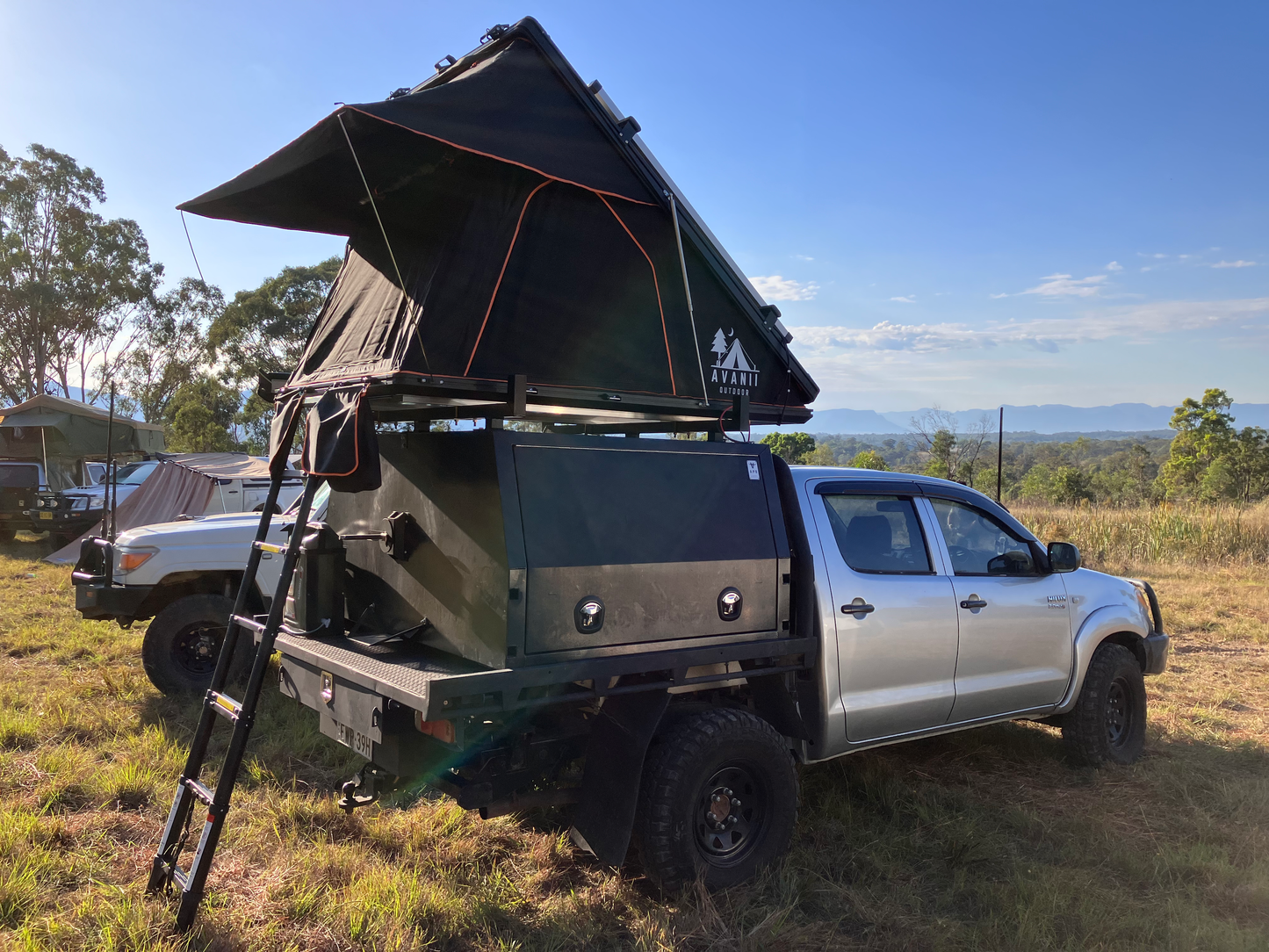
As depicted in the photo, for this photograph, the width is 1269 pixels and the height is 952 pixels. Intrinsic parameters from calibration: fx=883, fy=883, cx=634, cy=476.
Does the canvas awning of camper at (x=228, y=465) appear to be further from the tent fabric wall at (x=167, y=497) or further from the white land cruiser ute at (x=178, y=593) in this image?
the white land cruiser ute at (x=178, y=593)

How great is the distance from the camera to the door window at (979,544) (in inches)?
203

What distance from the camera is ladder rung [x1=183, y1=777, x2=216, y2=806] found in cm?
352

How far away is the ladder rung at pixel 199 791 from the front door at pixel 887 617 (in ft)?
9.39

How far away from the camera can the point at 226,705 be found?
369 cm

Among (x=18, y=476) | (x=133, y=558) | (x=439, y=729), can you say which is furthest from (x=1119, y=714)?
(x=18, y=476)

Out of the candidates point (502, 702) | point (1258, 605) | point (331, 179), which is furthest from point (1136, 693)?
point (1258, 605)

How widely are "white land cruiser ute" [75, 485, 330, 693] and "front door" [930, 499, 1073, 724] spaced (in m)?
4.48

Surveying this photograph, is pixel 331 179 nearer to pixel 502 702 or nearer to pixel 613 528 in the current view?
pixel 613 528

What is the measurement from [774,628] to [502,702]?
1.44 metres

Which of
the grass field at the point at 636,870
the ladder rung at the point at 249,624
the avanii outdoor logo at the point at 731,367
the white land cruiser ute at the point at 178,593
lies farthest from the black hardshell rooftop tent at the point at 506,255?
the white land cruiser ute at the point at 178,593

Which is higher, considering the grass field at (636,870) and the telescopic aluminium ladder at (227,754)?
the telescopic aluminium ladder at (227,754)

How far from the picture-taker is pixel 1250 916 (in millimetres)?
3748

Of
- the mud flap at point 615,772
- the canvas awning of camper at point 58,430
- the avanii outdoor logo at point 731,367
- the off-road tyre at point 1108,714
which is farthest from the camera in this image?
the canvas awning of camper at point 58,430

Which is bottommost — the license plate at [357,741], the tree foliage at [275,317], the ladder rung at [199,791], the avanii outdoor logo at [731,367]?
the ladder rung at [199,791]
